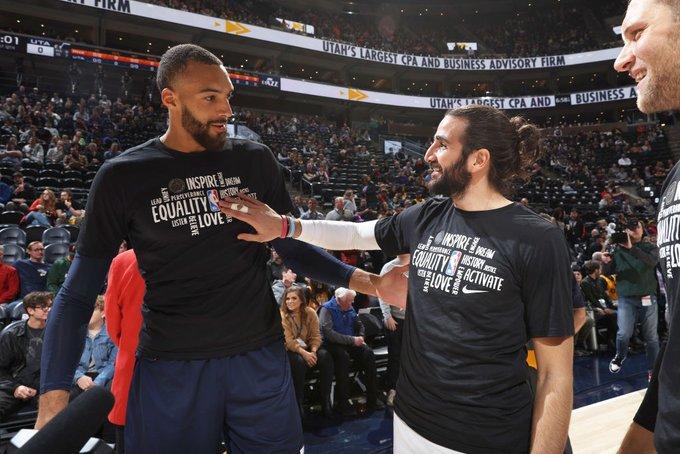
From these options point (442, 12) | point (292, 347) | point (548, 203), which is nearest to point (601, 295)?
point (292, 347)

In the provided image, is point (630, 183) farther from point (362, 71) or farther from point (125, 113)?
point (125, 113)

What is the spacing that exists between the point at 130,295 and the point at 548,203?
1591 centimetres

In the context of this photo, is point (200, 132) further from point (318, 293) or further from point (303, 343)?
point (318, 293)

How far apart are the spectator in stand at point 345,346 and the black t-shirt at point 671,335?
406 centimetres

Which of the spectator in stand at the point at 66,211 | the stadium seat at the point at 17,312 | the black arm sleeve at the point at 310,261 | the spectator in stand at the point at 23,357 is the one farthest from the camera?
the spectator in stand at the point at 66,211

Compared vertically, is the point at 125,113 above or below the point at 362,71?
below

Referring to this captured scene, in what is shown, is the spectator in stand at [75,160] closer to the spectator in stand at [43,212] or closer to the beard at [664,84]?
the spectator in stand at [43,212]

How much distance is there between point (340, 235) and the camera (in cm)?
196

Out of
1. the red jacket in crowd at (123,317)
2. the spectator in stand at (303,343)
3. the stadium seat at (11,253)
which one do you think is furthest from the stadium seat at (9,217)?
the red jacket in crowd at (123,317)

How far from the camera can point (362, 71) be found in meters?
26.2

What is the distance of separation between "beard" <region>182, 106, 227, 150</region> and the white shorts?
1119 mm

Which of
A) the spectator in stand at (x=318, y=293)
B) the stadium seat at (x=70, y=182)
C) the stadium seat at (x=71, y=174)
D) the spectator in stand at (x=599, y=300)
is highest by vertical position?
the stadium seat at (x=71, y=174)

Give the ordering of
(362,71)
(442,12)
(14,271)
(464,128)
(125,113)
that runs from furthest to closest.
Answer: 1. (442,12)
2. (362,71)
3. (125,113)
4. (14,271)
5. (464,128)

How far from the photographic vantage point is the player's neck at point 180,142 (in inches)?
64.7
